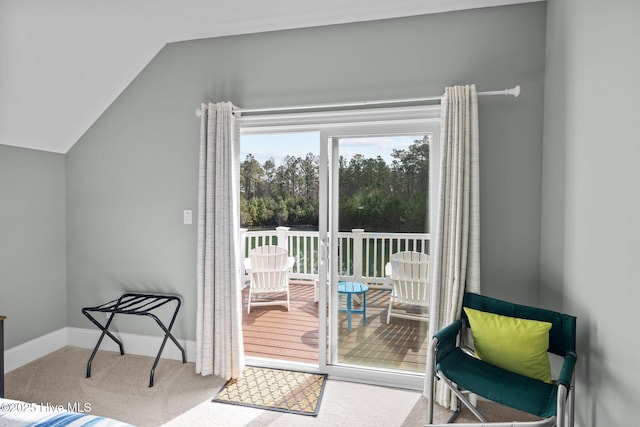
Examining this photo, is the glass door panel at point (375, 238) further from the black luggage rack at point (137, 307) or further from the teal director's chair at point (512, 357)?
the black luggage rack at point (137, 307)

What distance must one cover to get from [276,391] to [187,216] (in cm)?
153

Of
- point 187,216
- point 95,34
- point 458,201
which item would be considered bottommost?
point 187,216

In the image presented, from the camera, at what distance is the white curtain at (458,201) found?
86.9 inches

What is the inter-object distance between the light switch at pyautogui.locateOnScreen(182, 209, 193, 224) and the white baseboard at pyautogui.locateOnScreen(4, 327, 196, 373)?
39.5 inches

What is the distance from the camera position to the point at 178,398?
235 cm

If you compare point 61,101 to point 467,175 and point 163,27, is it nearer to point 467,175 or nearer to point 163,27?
point 163,27

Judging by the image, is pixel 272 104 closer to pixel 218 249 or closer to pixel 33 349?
pixel 218 249

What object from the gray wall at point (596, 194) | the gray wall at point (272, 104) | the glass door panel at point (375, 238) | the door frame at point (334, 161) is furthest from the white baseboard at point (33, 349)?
the gray wall at point (596, 194)

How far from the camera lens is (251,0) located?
2289mm

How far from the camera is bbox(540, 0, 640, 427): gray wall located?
141 cm

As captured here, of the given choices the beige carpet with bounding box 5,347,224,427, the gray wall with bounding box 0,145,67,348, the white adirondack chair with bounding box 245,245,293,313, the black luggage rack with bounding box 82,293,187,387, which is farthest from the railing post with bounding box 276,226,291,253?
the gray wall with bounding box 0,145,67,348

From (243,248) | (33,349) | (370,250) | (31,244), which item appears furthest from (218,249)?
(243,248)

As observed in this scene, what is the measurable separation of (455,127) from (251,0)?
62.4 inches

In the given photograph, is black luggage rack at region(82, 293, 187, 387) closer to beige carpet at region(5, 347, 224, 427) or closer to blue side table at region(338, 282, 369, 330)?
beige carpet at region(5, 347, 224, 427)
